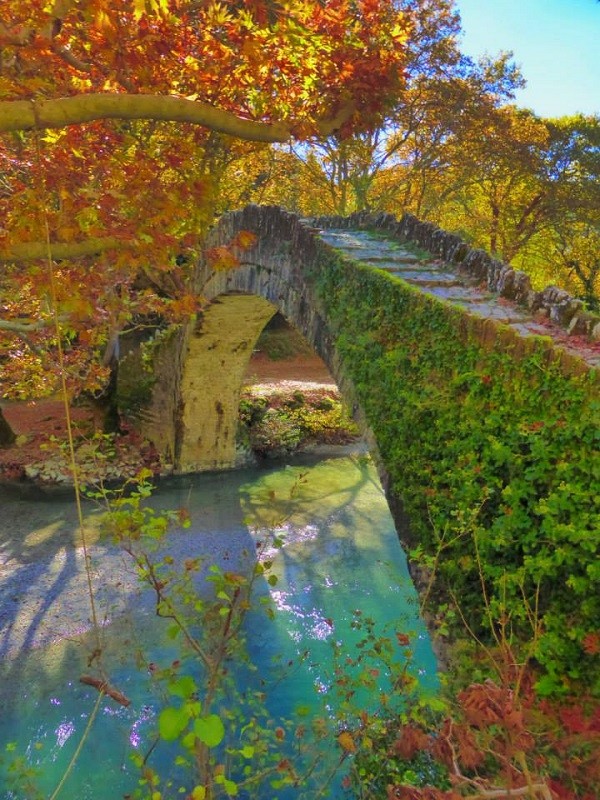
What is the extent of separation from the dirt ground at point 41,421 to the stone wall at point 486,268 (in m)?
5.45

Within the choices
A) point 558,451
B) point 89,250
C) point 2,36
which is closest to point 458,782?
point 558,451

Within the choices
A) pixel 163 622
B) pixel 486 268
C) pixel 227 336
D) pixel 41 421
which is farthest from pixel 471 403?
pixel 41 421

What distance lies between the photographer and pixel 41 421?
14.9 meters

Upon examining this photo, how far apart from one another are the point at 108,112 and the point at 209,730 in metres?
2.74

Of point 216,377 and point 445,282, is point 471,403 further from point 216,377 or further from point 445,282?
point 216,377

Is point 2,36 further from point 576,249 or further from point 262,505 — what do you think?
point 576,249

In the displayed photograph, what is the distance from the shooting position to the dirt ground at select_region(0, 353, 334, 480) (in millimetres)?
13008

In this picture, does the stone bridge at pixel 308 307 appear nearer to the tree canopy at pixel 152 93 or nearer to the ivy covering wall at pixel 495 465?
the ivy covering wall at pixel 495 465

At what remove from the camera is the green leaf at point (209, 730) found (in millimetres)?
1993

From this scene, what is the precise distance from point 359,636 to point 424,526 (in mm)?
3492

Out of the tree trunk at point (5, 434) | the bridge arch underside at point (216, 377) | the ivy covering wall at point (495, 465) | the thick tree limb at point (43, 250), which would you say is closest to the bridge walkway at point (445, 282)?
the ivy covering wall at point (495, 465)

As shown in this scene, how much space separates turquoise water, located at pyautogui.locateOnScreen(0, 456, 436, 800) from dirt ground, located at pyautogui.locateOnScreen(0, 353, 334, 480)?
133 cm

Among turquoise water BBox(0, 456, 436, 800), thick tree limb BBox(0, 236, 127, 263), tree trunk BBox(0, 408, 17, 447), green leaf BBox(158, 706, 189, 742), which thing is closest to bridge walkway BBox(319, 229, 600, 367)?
turquoise water BBox(0, 456, 436, 800)

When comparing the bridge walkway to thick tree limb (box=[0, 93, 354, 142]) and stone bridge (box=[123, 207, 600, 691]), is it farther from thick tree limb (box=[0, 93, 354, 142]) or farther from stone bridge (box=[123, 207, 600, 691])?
thick tree limb (box=[0, 93, 354, 142])
